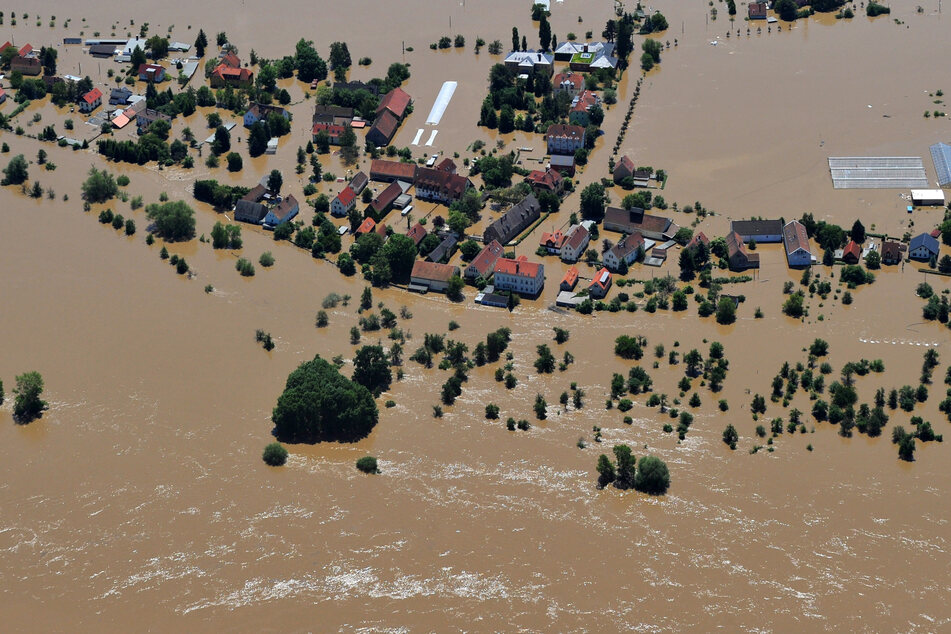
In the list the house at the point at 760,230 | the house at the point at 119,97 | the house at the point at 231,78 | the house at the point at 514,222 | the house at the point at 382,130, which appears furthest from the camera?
the house at the point at 231,78

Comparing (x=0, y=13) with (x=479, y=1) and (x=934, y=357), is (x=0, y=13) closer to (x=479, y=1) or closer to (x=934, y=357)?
(x=479, y=1)

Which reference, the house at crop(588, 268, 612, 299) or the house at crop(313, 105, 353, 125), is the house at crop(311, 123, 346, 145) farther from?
the house at crop(588, 268, 612, 299)

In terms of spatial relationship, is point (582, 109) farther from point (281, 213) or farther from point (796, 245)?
point (281, 213)

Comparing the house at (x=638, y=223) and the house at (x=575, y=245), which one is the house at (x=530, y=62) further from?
the house at (x=575, y=245)

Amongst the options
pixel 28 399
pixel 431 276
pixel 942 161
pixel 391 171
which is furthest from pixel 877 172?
pixel 28 399

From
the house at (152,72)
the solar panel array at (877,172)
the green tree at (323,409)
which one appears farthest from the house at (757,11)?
the green tree at (323,409)
